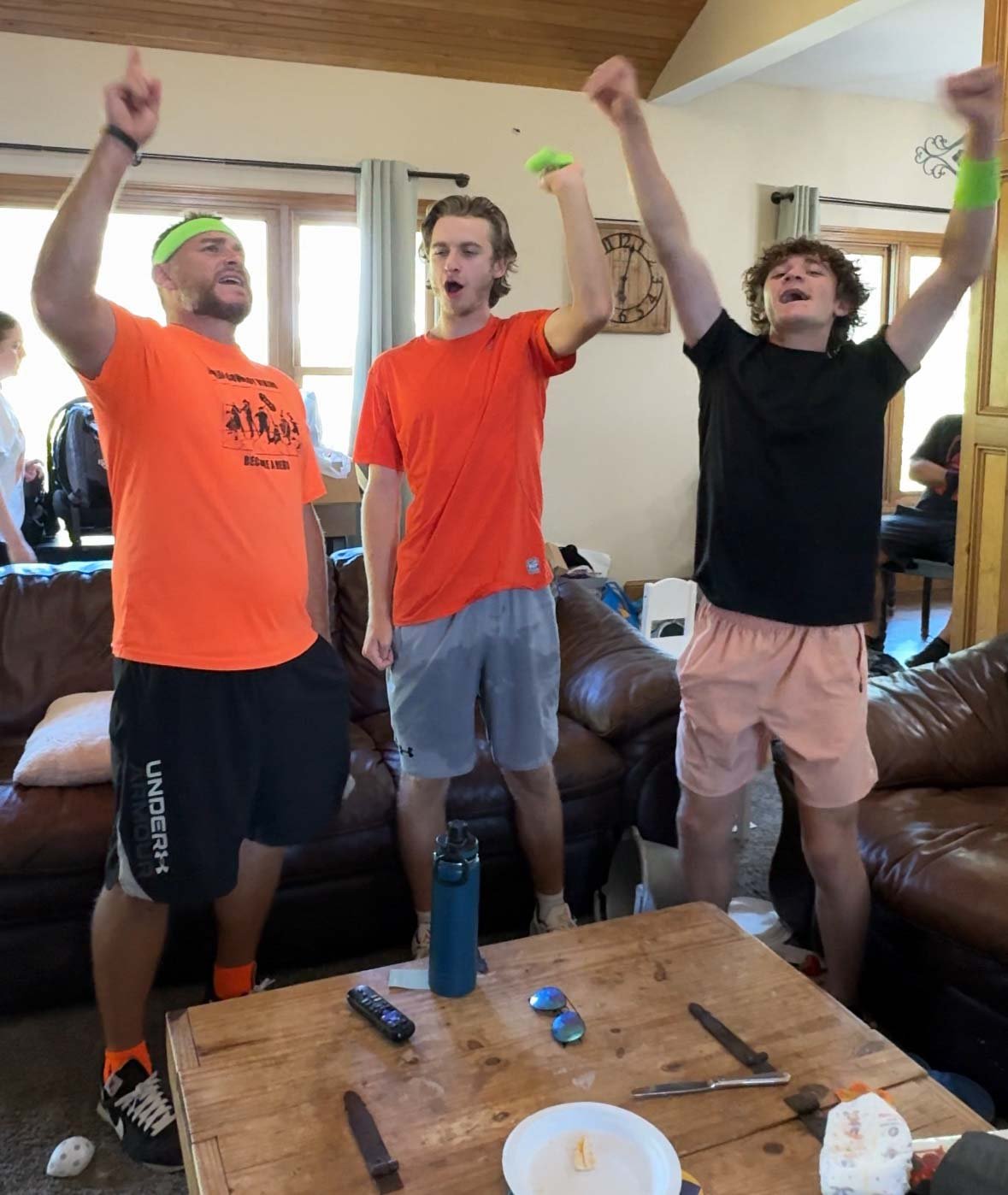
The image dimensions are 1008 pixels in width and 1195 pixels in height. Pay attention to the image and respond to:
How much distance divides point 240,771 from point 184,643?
225mm

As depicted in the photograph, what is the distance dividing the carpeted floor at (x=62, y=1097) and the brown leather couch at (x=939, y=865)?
3.28 feet

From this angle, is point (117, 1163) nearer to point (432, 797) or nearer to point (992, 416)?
point (432, 797)

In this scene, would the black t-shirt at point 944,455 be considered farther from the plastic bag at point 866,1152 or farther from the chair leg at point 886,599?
the plastic bag at point 866,1152

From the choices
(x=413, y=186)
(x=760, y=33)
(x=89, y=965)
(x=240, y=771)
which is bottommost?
(x=89, y=965)

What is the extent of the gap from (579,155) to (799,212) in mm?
1217

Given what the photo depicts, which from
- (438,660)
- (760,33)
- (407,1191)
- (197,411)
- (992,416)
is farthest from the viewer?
(760,33)

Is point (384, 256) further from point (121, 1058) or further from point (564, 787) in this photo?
point (121, 1058)

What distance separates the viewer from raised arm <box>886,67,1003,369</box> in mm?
1599

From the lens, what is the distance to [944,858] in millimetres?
1835

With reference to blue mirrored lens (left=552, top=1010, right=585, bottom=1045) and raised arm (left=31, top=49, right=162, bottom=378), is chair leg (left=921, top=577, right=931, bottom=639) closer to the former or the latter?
blue mirrored lens (left=552, top=1010, right=585, bottom=1045)

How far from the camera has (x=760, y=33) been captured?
4352 mm

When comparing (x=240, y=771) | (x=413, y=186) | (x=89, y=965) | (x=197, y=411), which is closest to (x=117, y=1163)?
(x=89, y=965)

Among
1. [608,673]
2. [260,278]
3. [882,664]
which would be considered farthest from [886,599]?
[260,278]

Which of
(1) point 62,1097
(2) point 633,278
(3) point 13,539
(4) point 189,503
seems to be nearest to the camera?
(4) point 189,503
